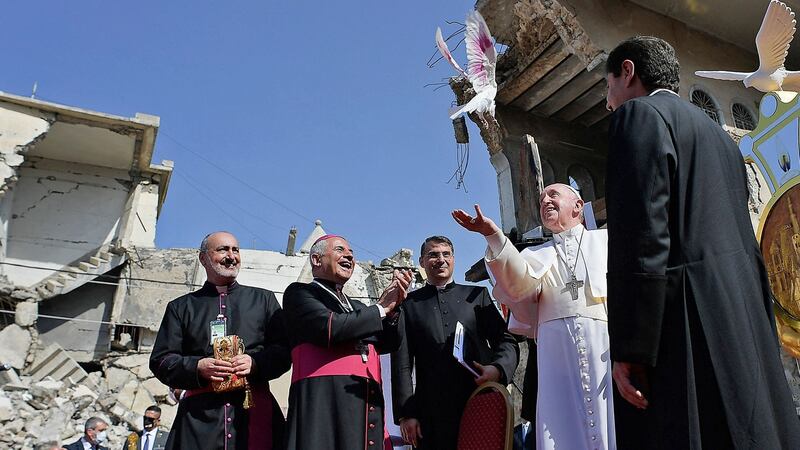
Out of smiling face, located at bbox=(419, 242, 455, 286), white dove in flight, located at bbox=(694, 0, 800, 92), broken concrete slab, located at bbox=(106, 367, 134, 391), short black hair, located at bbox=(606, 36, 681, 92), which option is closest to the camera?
short black hair, located at bbox=(606, 36, 681, 92)

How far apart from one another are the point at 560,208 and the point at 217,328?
2.26 meters

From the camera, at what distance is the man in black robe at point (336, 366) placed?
3.70m

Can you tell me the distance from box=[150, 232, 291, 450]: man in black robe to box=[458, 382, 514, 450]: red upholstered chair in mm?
1161

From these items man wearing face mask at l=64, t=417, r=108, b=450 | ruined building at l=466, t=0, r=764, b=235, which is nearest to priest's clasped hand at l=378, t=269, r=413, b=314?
man wearing face mask at l=64, t=417, r=108, b=450

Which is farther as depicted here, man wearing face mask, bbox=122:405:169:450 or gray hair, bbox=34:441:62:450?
gray hair, bbox=34:441:62:450

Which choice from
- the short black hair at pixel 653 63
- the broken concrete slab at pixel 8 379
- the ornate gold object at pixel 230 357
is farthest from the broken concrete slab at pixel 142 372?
the short black hair at pixel 653 63

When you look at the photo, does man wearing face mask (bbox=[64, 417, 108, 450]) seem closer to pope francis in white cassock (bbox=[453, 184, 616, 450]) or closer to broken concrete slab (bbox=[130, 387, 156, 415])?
pope francis in white cassock (bbox=[453, 184, 616, 450])

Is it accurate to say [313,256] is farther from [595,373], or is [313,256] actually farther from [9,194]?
[9,194]

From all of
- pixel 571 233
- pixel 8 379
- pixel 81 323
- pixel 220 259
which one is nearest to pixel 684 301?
pixel 571 233

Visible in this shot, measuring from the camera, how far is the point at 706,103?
365 inches

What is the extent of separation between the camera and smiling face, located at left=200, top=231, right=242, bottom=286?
166 inches

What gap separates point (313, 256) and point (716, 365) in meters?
2.73

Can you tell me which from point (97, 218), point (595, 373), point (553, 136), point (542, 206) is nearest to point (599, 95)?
point (553, 136)

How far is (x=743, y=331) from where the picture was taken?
6.42ft
